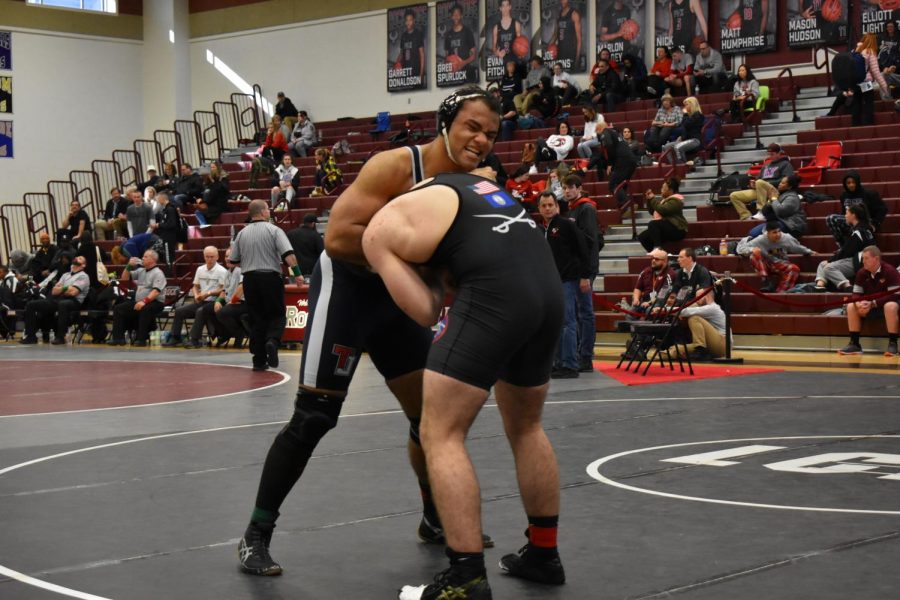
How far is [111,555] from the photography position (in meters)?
4.61

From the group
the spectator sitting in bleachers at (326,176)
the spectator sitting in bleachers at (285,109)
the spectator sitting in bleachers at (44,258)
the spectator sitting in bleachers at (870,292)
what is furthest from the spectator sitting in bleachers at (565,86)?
the spectator sitting in bleachers at (870,292)

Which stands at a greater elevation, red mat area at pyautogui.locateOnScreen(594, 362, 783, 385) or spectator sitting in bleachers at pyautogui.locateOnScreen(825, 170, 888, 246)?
spectator sitting in bleachers at pyautogui.locateOnScreen(825, 170, 888, 246)

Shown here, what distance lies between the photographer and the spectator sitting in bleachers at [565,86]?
24781mm

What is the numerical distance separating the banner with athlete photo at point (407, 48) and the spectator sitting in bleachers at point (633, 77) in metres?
6.29

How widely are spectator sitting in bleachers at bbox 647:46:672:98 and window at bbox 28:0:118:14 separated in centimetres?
1590

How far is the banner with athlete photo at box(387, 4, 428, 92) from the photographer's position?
2939cm

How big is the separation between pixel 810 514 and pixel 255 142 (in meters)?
27.4

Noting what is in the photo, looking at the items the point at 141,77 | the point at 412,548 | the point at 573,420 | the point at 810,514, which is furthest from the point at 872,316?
the point at 141,77

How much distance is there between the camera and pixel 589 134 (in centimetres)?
2200

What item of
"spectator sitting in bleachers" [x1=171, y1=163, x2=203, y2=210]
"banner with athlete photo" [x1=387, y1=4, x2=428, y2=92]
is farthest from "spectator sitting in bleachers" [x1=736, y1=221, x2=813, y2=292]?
"spectator sitting in bleachers" [x1=171, y1=163, x2=203, y2=210]

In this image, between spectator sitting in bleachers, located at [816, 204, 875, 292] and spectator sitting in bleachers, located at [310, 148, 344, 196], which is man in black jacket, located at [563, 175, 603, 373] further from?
spectator sitting in bleachers, located at [310, 148, 344, 196]

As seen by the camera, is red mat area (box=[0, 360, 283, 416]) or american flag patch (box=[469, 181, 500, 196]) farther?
red mat area (box=[0, 360, 283, 416])

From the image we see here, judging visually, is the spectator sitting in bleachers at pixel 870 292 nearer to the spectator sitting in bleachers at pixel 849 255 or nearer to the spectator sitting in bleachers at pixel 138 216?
the spectator sitting in bleachers at pixel 849 255

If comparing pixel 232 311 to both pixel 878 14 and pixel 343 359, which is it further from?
pixel 343 359
